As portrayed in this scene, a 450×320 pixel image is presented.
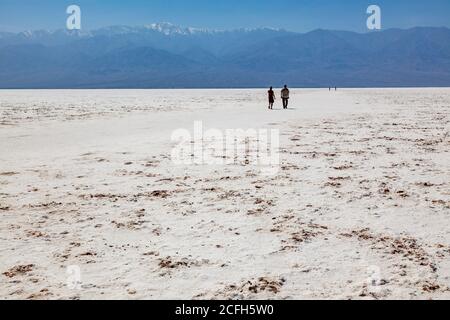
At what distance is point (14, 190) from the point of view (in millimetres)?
9539

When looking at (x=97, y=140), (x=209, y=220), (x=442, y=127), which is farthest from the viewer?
(x=442, y=127)

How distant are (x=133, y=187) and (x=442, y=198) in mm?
6717

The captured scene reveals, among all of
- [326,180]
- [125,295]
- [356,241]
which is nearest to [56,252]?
[125,295]

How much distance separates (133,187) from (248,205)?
9.74 feet

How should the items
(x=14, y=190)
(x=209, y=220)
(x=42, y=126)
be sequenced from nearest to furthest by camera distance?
1. (x=209, y=220)
2. (x=14, y=190)
3. (x=42, y=126)

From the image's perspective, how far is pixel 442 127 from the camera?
2094 centimetres

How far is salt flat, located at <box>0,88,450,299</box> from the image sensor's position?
5137mm

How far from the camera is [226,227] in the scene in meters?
7.12

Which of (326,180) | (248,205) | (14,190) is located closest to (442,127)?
(326,180)

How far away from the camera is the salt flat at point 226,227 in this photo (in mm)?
5137

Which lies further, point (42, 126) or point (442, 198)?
point (42, 126)

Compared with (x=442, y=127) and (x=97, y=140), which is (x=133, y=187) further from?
(x=442, y=127)

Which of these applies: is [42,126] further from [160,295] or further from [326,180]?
[160,295]

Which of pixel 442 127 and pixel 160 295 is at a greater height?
pixel 442 127
